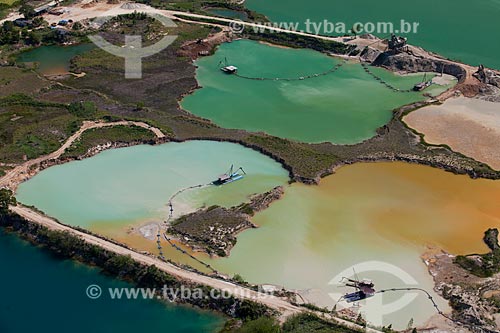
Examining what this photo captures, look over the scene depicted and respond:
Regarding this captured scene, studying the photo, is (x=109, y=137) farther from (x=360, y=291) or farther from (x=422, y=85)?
(x=422, y=85)

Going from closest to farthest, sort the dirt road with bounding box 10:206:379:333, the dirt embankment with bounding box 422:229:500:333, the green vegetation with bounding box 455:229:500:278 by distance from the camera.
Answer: the dirt embankment with bounding box 422:229:500:333 < the dirt road with bounding box 10:206:379:333 < the green vegetation with bounding box 455:229:500:278

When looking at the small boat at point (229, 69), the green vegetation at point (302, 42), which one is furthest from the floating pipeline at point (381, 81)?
the small boat at point (229, 69)

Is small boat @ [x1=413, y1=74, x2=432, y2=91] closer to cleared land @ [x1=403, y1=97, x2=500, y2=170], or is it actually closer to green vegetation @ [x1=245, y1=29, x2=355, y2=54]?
cleared land @ [x1=403, y1=97, x2=500, y2=170]

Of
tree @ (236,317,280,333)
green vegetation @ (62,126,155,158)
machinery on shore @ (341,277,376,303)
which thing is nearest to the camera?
tree @ (236,317,280,333)

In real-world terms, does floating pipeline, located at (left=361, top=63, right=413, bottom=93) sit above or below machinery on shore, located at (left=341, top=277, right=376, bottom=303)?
above

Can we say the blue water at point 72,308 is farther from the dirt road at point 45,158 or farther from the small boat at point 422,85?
the small boat at point 422,85

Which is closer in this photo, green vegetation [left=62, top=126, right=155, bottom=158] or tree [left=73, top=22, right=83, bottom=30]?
green vegetation [left=62, top=126, right=155, bottom=158]

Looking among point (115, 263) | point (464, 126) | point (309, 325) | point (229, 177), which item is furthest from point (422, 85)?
point (115, 263)

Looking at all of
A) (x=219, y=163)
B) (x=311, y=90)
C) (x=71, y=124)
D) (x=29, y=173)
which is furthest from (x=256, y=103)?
(x=29, y=173)

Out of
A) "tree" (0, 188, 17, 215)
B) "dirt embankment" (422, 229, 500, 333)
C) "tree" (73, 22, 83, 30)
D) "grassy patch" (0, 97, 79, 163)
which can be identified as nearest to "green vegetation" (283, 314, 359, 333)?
"dirt embankment" (422, 229, 500, 333)
